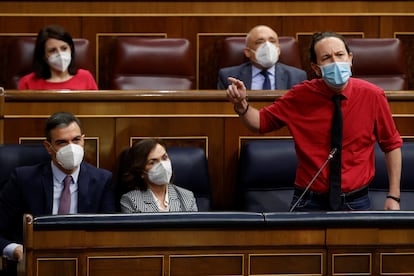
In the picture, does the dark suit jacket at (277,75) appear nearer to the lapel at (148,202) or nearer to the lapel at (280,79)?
the lapel at (280,79)

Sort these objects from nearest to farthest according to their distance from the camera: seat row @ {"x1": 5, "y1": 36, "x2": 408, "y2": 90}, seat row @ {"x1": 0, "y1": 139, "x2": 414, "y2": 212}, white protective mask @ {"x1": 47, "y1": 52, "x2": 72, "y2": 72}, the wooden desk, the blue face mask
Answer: the wooden desk → the blue face mask → seat row @ {"x1": 0, "y1": 139, "x2": 414, "y2": 212} → white protective mask @ {"x1": 47, "y1": 52, "x2": 72, "y2": 72} → seat row @ {"x1": 5, "y1": 36, "x2": 408, "y2": 90}

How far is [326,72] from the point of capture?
1.37 metres

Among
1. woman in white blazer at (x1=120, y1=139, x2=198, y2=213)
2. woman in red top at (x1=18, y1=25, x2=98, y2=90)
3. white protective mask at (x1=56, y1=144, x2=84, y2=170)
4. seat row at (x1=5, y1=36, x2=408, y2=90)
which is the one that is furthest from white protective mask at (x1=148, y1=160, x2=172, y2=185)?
seat row at (x1=5, y1=36, x2=408, y2=90)

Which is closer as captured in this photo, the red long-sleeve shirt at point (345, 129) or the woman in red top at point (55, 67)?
the red long-sleeve shirt at point (345, 129)

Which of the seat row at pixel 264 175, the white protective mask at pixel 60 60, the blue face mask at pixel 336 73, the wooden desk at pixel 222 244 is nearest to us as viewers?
the wooden desk at pixel 222 244

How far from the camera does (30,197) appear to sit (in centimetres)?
142

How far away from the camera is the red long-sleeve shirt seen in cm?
138

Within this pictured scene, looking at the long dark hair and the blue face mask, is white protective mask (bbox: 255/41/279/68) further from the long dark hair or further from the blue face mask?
the blue face mask

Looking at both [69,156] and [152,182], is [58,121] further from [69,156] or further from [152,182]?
[152,182]

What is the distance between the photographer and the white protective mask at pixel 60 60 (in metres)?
1.80

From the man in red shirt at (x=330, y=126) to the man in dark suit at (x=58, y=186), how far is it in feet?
0.78

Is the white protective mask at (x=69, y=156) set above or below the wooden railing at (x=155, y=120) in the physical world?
below

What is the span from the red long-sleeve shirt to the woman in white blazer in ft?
0.52

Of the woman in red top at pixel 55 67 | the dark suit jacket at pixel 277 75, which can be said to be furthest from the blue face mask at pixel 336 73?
the woman in red top at pixel 55 67
